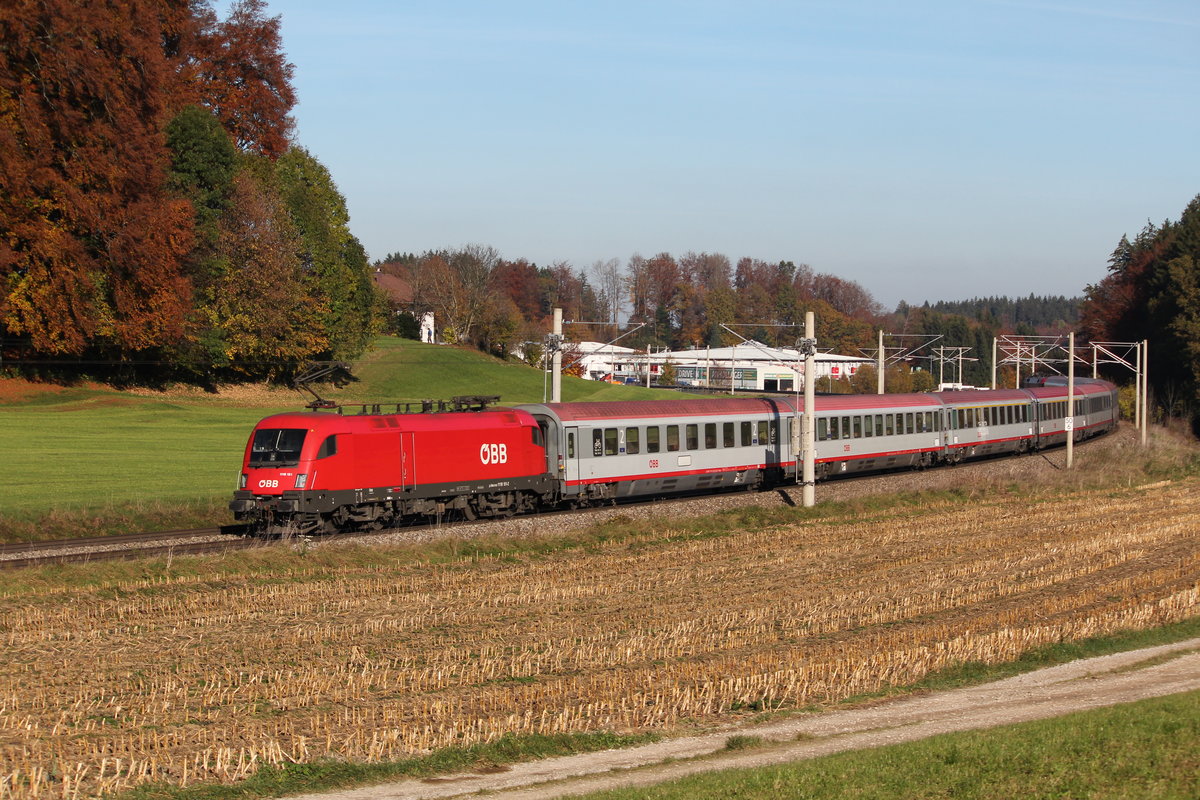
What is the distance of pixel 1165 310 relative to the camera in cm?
10069

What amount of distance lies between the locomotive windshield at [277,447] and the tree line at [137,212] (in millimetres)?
33372

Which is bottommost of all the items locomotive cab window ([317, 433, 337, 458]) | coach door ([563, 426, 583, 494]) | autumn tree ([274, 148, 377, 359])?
coach door ([563, 426, 583, 494])

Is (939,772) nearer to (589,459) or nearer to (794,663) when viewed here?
(794,663)

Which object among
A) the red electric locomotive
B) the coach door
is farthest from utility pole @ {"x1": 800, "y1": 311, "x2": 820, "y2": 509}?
the red electric locomotive

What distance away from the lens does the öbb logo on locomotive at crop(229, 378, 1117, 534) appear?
97.1 feet

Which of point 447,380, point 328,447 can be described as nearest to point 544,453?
point 328,447

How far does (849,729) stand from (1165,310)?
97.3 metres

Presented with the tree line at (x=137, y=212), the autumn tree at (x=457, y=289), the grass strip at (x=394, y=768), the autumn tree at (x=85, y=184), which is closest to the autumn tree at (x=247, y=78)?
the tree line at (x=137, y=212)

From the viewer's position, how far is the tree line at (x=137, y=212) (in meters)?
57.6

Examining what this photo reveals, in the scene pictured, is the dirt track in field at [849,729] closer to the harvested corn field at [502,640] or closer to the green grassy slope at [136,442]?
the harvested corn field at [502,640]

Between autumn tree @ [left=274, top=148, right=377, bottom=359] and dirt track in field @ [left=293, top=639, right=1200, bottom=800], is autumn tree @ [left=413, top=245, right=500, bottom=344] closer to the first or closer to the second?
autumn tree @ [left=274, top=148, right=377, bottom=359]

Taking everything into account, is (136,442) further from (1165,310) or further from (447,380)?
(1165,310)

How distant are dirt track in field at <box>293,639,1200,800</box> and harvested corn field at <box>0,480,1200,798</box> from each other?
3.21ft

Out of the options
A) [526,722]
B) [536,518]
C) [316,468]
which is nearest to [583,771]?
[526,722]
